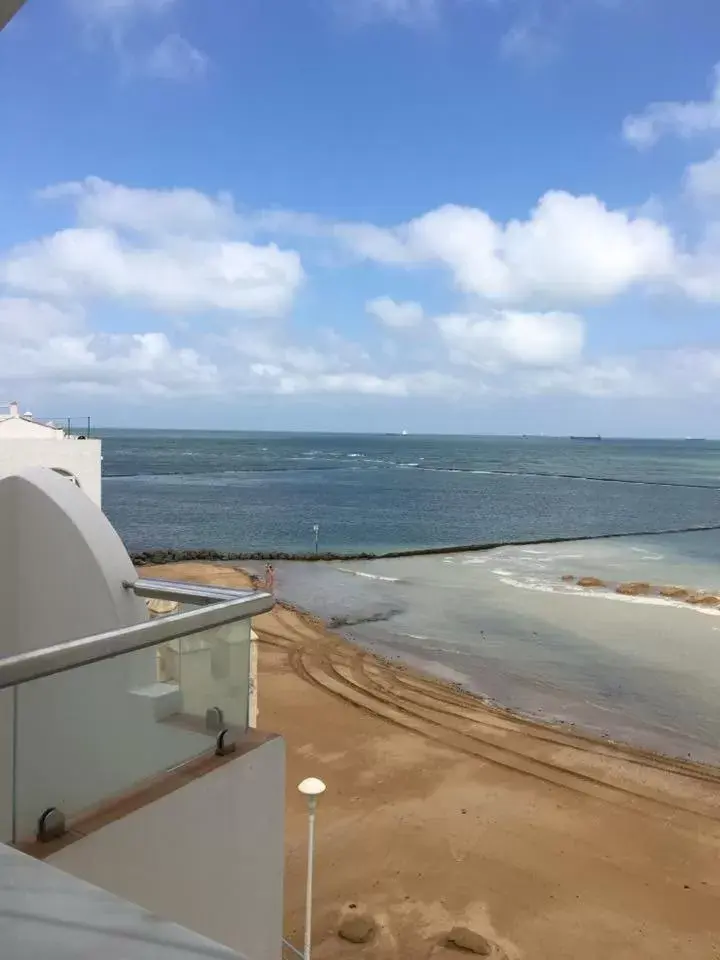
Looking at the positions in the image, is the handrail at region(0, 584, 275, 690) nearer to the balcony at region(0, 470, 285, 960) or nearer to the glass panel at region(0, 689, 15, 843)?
the balcony at region(0, 470, 285, 960)

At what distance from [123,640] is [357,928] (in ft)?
29.3

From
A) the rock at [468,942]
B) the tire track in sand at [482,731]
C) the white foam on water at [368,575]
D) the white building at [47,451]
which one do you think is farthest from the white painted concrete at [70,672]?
the white foam on water at [368,575]

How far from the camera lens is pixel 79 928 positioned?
4.80 ft

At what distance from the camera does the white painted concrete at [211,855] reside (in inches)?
134

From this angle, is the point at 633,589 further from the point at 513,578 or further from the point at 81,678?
the point at 81,678

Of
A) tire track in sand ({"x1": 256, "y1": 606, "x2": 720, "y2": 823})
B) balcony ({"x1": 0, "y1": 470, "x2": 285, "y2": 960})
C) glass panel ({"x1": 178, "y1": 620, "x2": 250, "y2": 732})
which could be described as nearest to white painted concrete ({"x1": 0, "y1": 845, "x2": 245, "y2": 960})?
balcony ({"x1": 0, "y1": 470, "x2": 285, "y2": 960})

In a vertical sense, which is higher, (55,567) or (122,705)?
(55,567)

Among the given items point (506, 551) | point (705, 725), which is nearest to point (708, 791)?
point (705, 725)

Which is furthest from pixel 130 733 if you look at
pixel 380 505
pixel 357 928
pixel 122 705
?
pixel 380 505

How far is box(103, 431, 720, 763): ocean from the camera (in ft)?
71.8

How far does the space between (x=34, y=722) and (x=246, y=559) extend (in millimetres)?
40731

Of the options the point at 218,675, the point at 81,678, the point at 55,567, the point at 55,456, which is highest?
the point at 55,456

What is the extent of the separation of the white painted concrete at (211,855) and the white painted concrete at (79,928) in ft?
5.86

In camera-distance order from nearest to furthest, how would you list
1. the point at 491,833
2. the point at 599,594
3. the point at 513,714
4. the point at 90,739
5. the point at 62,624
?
1. the point at 90,739
2. the point at 62,624
3. the point at 491,833
4. the point at 513,714
5. the point at 599,594
